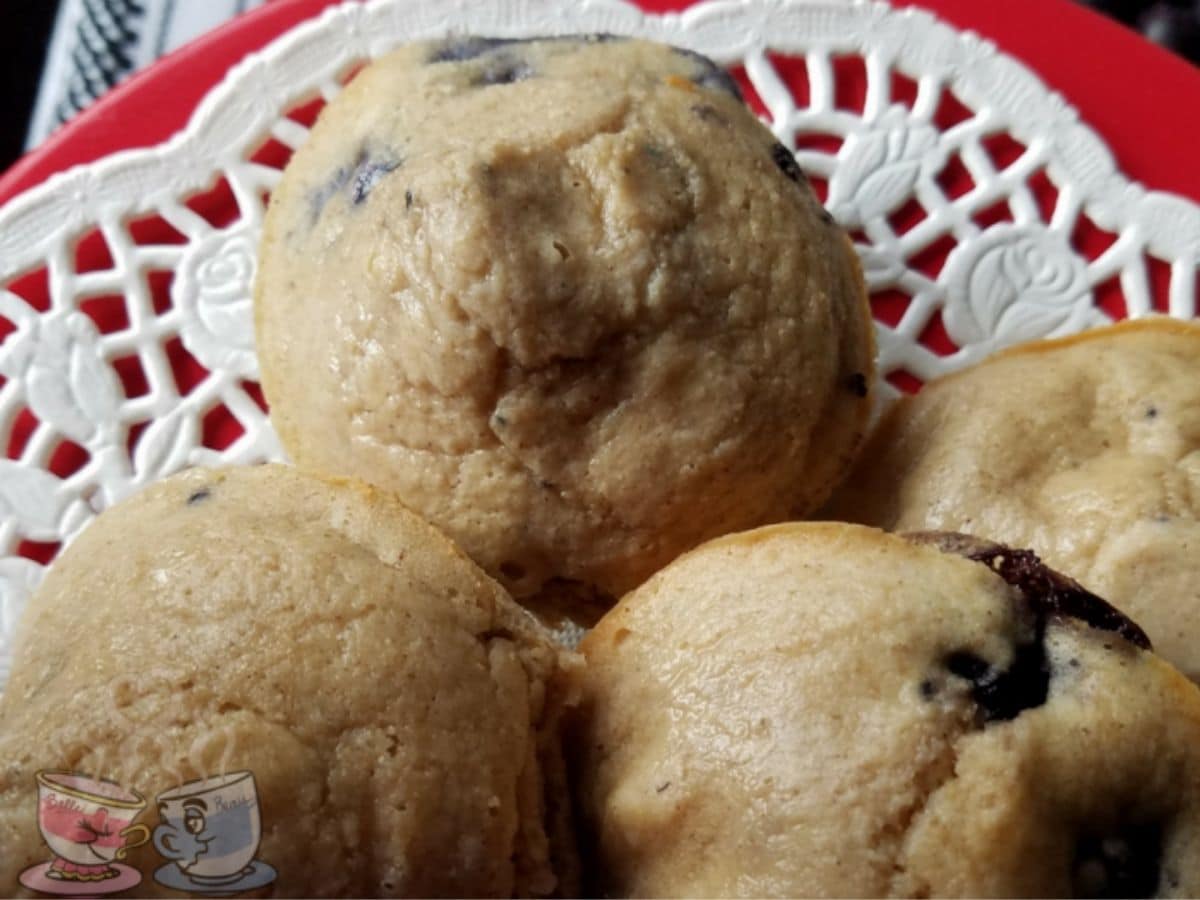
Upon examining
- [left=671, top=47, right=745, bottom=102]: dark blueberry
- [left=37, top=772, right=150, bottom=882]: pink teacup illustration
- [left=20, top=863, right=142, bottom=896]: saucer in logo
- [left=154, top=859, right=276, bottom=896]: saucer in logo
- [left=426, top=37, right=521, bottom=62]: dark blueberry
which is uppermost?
[left=426, top=37, right=521, bottom=62]: dark blueberry

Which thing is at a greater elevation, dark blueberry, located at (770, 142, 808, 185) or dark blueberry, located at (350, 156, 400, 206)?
dark blueberry, located at (350, 156, 400, 206)

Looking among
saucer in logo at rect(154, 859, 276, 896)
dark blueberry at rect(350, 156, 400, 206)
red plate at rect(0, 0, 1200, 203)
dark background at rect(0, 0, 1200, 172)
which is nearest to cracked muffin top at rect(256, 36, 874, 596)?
dark blueberry at rect(350, 156, 400, 206)

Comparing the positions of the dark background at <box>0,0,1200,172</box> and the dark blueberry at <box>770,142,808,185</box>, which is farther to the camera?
the dark background at <box>0,0,1200,172</box>

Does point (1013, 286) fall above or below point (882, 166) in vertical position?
below

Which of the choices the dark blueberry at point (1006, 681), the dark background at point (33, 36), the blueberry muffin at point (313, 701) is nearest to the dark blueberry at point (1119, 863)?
the dark blueberry at point (1006, 681)

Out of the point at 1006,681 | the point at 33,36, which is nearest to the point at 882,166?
the point at 1006,681

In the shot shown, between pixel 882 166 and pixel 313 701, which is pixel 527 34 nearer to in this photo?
pixel 882 166

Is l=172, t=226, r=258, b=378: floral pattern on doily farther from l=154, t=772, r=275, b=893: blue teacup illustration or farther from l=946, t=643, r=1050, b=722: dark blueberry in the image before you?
l=946, t=643, r=1050, b=722: dark blueberry

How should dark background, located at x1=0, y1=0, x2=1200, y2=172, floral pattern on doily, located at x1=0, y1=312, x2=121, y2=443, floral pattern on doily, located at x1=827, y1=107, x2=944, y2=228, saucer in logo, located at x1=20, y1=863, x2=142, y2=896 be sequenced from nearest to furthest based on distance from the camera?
saucer in logo, located at x1=20, y1=863, x2=142, y2=896 < floral pattern on doily, located at x1=0, y1=312, x2=121, y2=443 < floral pattern on doily, located at x1=827, y1=107, x2=944, y2=228 < dark background, located at x1=0, y1=0, x2=1200, y2=172
